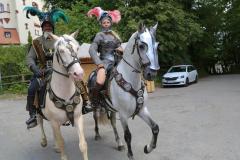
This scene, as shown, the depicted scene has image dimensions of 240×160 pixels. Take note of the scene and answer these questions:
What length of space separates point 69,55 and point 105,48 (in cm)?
202

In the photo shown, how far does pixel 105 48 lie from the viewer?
24.0 ft

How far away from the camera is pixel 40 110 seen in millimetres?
6961

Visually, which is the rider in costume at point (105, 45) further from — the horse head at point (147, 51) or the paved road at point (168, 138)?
the paved road at point (168, 138)

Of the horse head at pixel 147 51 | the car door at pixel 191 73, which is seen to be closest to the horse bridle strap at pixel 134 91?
the horse head at pixel 147 51

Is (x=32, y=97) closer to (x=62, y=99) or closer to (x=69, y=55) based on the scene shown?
(x=62, y=99)

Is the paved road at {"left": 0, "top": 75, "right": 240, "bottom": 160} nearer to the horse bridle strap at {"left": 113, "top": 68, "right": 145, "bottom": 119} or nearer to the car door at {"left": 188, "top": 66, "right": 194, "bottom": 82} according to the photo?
the horse bridle strap at {"left": 113, "top": 68, "right": 145, "bottom": 119}

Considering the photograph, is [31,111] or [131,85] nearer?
[131,85]

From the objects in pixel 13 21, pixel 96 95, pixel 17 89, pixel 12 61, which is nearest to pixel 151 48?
pixel 96 95

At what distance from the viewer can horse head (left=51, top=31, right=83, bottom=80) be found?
17.1 ft

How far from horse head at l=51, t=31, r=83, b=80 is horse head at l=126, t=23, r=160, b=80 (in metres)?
1.04

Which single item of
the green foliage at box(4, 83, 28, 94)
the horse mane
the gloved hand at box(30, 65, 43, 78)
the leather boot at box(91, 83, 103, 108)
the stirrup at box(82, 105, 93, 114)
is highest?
the horse mane

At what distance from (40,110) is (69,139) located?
7.16 ft

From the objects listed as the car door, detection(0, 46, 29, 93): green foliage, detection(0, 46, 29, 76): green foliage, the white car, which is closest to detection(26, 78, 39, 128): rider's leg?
detection(0, 46, 29, 93): green foliage

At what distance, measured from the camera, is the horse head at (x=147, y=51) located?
559 cm
